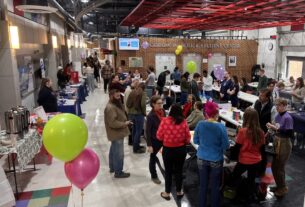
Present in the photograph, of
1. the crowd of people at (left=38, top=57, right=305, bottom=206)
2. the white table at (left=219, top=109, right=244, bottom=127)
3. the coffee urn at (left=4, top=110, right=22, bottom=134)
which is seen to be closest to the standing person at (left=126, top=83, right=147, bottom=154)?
the crowd of people at (left=38, top=57, right=305, bottom=206)

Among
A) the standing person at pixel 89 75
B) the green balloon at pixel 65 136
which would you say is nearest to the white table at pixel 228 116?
the green balloon at pixel 65 136

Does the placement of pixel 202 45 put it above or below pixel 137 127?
above

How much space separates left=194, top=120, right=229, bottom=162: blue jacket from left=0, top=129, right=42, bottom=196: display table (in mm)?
2646

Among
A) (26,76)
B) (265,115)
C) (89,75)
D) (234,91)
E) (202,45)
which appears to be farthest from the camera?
(202,45)

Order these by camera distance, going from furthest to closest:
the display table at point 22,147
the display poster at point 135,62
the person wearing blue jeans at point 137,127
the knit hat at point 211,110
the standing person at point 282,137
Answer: the display poster at point 135,62
the person wearing blue jeans at point 137,127
the display table at point 22,147
the standing person at point 282,137
the knit hat at point 211,110

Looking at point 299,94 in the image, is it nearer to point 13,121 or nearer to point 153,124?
point 153,124

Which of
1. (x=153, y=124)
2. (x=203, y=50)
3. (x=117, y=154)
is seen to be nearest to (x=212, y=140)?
(x=153, y=124)

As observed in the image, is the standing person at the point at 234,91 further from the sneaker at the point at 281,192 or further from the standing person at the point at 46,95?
the standing person at the point at 46,95

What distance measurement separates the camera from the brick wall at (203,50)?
45.0 ft

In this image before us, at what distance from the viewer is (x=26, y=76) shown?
680cm

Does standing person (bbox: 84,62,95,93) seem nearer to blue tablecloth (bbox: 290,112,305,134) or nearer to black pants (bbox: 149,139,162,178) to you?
black pants (bbox: 149,139,162,178)

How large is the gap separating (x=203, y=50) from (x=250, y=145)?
39.5 ft

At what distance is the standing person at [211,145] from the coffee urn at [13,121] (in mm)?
2938

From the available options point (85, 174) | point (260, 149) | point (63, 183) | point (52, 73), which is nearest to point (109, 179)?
point (63, 183)
